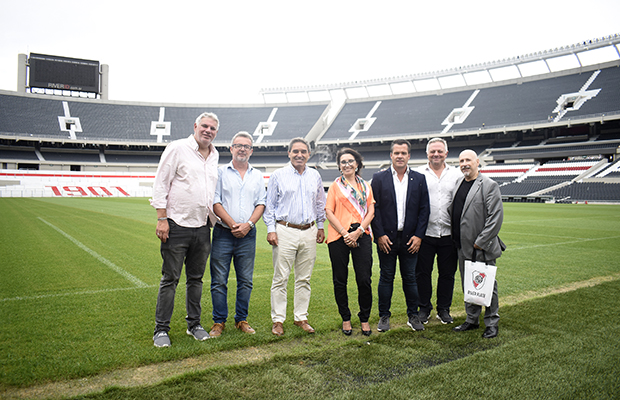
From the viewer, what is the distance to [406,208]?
13.4ft

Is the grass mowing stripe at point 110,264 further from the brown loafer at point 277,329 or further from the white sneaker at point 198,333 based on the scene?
the brown loafer at point 277,329

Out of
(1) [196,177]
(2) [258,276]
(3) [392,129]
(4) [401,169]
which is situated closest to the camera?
(1) [196,177]

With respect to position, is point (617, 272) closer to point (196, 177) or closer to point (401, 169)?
point (401, 169)

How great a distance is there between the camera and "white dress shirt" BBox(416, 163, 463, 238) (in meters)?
4.25

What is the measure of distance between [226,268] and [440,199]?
8.16ft

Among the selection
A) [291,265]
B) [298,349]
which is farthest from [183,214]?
[298,349]

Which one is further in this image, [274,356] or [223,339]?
[223,339]

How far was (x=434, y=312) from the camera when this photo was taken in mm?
4652

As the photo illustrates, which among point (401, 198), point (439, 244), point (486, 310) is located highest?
point (401, 198)

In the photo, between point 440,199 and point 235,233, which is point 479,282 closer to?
point 440,199

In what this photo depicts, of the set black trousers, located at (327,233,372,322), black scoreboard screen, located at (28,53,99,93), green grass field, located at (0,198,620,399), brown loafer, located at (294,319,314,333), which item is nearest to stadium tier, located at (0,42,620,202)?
black scoreboard screen, located at (28,53,99,93)

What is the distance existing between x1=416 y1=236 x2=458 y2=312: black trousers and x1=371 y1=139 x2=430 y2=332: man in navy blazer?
0.19 metres

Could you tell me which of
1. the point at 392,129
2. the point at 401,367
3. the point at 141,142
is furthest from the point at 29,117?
the point at 401,367

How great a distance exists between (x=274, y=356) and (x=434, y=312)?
91.4 inches
